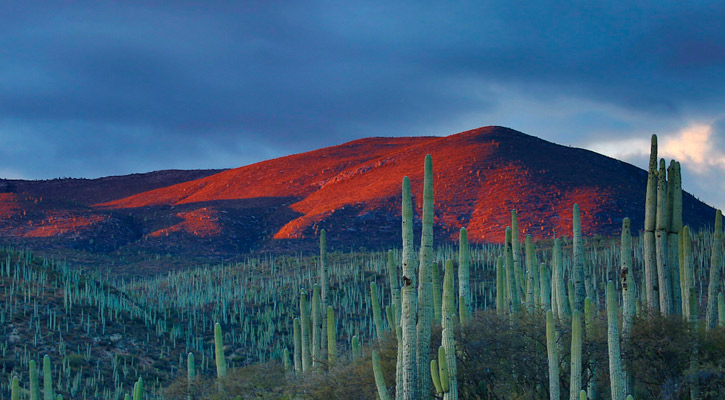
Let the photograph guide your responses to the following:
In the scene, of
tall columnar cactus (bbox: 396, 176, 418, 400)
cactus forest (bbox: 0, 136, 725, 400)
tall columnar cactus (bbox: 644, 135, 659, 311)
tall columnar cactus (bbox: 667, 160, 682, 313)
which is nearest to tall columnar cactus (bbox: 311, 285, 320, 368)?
cactus forest (bbox: 0, 136, 725, 400)

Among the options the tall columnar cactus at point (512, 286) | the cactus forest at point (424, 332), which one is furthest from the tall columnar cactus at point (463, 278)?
the tall columnar cactus at point (512, 286)

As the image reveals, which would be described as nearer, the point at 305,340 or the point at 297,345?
the point at 305,340

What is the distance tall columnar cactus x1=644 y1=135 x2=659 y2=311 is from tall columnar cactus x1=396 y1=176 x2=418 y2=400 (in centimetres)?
648

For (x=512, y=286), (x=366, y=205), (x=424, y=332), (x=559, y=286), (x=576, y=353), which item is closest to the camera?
(x=576, y=353)

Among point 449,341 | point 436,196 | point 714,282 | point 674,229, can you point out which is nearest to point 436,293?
point 449,341

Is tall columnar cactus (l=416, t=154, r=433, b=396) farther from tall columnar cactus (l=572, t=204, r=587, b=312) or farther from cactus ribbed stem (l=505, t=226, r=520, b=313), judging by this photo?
cactus ribbed stem (l=505, t=226, r=520, b=313)

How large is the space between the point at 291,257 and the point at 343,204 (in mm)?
14042

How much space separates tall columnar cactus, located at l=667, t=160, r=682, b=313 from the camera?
19.6 metres

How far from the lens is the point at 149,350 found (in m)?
39.2

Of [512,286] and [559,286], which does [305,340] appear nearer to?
[512,286]

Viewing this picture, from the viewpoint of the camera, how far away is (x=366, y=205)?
78.8 m

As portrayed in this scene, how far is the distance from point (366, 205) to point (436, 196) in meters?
7.10

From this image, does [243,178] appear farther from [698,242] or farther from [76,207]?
[698,242]

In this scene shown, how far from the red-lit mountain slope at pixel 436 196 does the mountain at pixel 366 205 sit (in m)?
0.15
